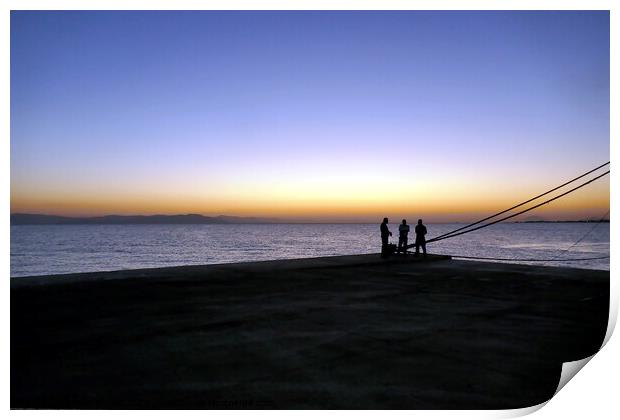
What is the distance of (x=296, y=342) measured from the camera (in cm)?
683

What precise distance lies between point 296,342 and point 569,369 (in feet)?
11.9

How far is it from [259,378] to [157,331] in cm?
286

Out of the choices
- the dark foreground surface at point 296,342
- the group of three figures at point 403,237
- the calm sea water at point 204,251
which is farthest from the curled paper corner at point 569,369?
the calm sea water at point 204,251

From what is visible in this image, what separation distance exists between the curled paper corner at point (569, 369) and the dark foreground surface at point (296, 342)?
0.08 m

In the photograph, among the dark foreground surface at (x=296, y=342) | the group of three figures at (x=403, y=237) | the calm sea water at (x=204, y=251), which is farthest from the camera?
the calm sea water at (x=204, y=251)

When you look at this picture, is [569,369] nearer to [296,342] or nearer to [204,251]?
[296,342]

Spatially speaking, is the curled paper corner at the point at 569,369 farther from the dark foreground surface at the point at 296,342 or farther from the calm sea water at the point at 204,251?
the calm sea water at the point at 204,251

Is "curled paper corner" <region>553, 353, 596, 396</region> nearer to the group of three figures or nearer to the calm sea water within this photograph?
the group of three figures

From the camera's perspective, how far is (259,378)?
210 inches

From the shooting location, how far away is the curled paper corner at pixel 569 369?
5.34 metres
